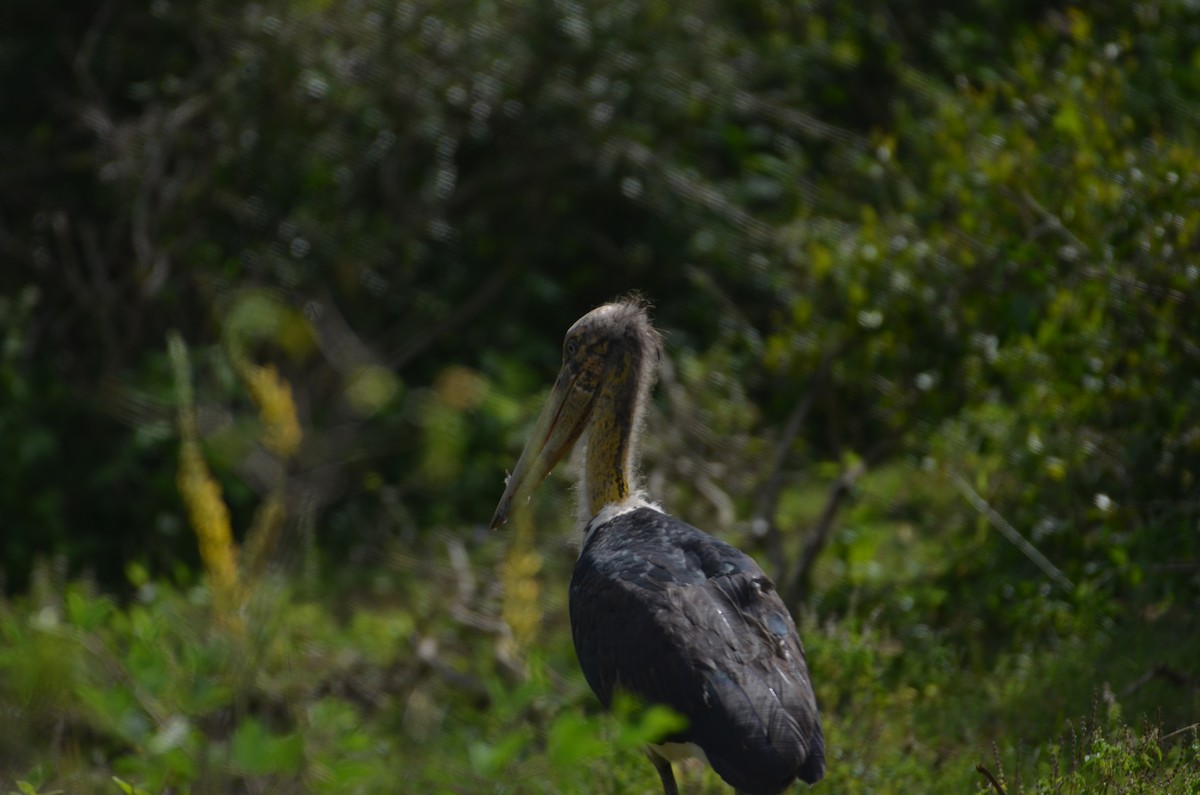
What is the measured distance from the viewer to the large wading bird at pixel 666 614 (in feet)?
11.0

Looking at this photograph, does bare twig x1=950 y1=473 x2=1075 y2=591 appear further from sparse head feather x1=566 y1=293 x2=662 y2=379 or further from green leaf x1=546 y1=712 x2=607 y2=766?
green leaf x1=546 y1=712 x2=607 y2=766

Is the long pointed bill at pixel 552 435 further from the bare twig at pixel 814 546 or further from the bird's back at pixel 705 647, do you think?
the bare twig at pixel 814 546

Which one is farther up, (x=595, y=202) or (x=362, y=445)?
(x=595, y=202)

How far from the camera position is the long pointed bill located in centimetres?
467

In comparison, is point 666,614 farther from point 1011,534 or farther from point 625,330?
point 1011,534

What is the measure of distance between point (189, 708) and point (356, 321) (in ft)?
17.5

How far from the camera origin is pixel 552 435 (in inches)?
187

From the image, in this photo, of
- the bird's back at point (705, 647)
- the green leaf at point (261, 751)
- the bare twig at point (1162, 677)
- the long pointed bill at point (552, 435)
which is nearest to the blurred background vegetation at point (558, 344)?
the bare twig at point (1162, 677)

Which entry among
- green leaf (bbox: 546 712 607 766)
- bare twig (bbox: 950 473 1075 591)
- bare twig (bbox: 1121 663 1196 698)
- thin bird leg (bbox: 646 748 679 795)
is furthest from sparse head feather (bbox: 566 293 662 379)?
green leaf (bbox: 546 712 607 766)

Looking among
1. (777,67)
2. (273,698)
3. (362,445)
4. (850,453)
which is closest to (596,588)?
(850,453)

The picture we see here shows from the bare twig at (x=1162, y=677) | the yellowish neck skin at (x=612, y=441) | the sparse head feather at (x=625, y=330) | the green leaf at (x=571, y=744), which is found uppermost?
the green leaf at (x=571, y=744)

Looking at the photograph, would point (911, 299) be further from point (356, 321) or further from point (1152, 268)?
point (356, 321)

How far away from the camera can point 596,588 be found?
152 inches

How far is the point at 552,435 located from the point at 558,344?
328 centimetres
